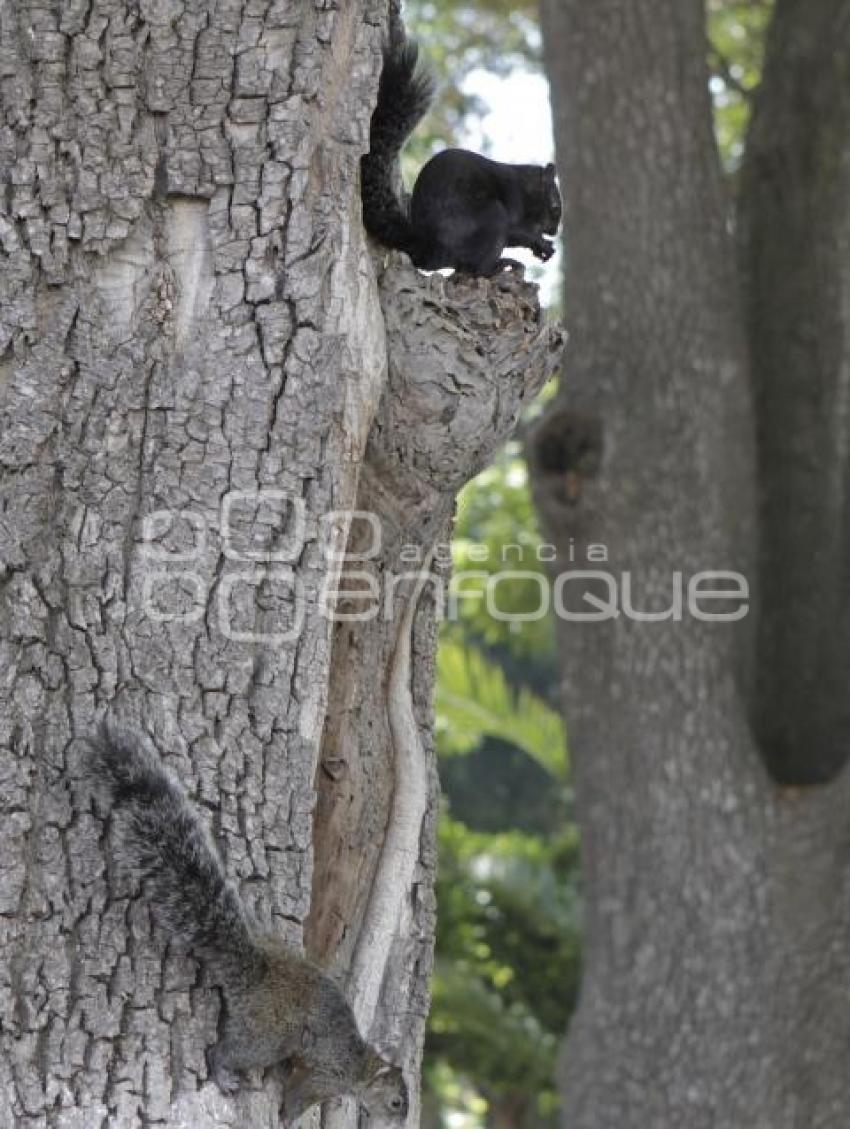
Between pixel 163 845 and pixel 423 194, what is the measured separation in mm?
1141

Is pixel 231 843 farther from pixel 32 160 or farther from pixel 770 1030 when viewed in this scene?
pixel 770 1030

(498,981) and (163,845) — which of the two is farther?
(498,981)

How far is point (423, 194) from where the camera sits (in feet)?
8.14

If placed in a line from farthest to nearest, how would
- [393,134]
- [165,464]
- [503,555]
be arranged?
[503,555]
[393,134]
[165,464]

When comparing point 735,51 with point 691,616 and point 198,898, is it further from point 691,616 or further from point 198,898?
point 198,898

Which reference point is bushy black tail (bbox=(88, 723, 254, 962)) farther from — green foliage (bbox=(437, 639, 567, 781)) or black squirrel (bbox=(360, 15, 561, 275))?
green foliage (bbox=(437, 639, 567, 781))

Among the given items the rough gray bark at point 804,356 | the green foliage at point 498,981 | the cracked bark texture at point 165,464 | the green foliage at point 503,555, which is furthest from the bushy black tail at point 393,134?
the green foliage at point 498,981

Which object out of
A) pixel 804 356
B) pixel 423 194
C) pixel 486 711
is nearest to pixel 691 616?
pixel 804 356

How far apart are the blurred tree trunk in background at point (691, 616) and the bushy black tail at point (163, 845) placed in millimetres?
2661

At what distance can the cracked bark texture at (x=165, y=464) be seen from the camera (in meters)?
1.81

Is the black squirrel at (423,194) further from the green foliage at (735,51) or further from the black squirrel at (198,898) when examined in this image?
the green foliage at (735,51)

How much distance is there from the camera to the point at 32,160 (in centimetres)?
198

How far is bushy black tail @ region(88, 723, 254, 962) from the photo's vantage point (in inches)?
71.6

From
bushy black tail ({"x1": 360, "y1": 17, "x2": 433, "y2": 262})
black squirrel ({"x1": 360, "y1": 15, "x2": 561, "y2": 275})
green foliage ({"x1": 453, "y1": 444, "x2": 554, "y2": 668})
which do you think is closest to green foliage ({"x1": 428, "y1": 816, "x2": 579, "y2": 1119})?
green foliage ({"x1": 453, "y1": 444, "x2": 554, "y2": 668})
